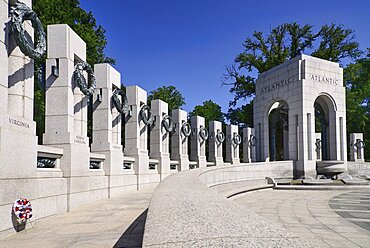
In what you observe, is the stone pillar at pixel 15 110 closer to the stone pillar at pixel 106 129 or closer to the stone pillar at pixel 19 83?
the stone pillar at pixel 19 83

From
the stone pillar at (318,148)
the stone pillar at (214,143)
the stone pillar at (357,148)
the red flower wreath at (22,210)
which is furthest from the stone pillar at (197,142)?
the stone pillar at (357,148)

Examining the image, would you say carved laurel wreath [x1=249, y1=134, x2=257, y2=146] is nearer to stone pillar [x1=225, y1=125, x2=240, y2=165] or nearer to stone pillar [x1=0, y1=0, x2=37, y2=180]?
stone pillar [x1=225, y1=125, x2=240, y2=165]

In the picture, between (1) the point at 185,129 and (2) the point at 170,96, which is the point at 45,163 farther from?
(2) the point at 170,96

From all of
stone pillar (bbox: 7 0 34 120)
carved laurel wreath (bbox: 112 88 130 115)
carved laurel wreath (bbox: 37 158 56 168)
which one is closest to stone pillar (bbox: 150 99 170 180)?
carved laurel wreath (bbox: 112 88 130 115)

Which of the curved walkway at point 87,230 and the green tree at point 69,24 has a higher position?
the green tree at point 69,24

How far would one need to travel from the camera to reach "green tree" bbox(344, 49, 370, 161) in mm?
46812

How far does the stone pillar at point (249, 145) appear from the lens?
32250 mm

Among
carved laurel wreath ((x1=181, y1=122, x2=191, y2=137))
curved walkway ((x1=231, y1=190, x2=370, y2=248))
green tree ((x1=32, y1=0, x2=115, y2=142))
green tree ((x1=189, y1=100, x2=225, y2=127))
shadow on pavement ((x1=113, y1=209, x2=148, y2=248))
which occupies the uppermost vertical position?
green tree ((x1=32, y1=0, x2=115, y2=142))

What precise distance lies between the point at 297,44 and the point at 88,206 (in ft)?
135

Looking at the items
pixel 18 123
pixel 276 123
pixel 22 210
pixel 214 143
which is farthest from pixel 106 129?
pixel 276 123

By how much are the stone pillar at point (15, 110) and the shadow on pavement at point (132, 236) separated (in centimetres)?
283

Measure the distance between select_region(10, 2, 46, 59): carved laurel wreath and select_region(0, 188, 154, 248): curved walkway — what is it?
4.22 meters

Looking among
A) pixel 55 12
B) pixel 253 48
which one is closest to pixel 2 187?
pixel 55 12

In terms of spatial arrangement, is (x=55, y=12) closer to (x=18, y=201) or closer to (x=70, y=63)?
(x=70, y=63)
